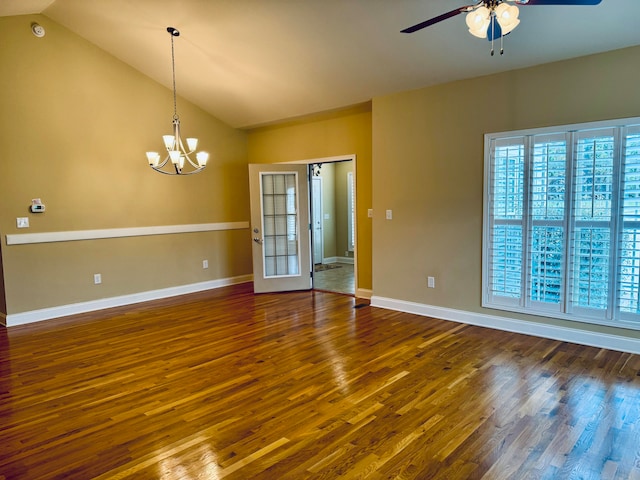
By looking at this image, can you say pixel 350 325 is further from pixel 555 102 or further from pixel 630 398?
pixel 555 102

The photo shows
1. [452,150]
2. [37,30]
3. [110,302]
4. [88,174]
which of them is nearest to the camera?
[452,150]

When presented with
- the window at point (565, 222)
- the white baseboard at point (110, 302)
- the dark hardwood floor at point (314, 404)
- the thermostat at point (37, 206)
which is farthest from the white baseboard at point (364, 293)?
the thermostat at point (37, 206)

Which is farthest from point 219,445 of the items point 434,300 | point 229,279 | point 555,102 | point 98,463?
point 229,279

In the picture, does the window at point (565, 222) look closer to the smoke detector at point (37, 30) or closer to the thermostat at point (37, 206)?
the thermostat at point (37, 206)

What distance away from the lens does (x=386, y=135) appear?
509 cm

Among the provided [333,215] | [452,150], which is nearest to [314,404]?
[452,150]

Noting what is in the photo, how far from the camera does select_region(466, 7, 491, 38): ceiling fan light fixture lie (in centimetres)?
235

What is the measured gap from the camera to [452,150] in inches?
179

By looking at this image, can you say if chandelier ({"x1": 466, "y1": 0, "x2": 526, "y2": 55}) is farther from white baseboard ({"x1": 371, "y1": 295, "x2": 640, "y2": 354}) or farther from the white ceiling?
white baseboard ({"x1": 371, "y1": 295, "x2": 640, "y2": 354})

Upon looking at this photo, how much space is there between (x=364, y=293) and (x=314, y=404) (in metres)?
3.13

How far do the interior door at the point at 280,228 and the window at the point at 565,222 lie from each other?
2.98 m

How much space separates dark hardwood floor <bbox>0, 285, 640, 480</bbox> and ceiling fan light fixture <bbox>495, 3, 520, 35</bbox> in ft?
7.82

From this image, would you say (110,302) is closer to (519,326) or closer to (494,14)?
(519,326)

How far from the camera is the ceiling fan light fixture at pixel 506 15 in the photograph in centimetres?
228
